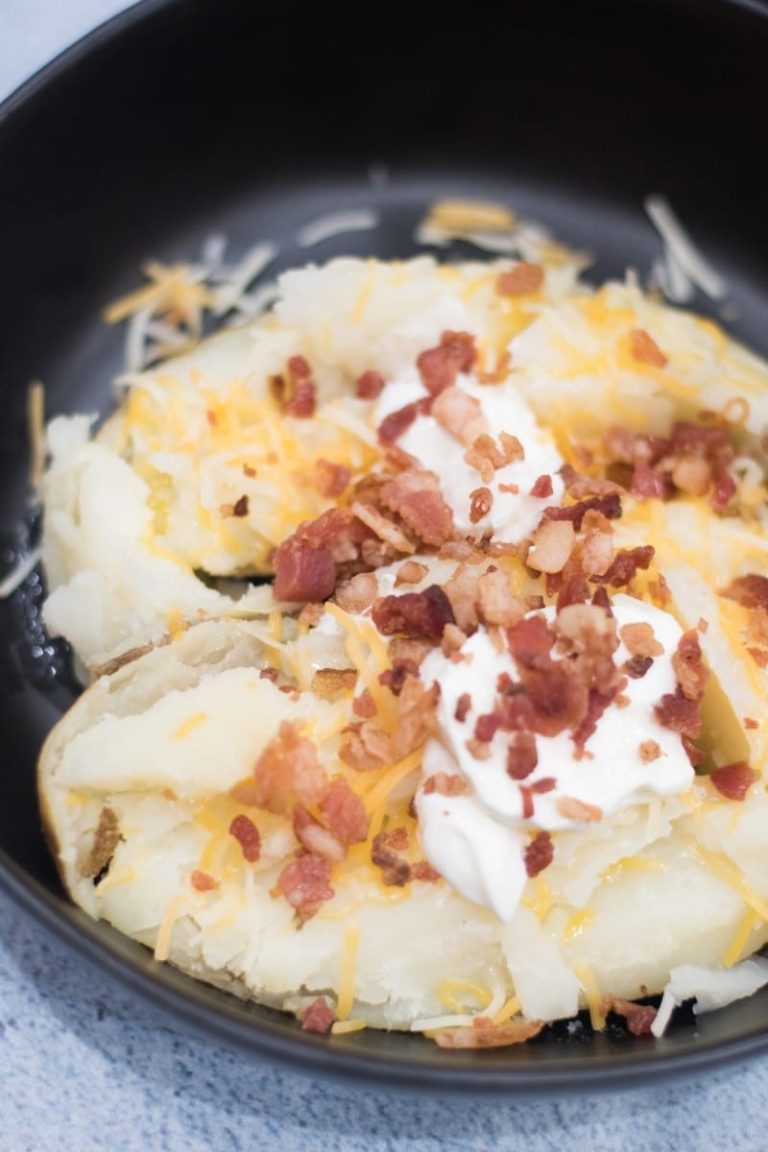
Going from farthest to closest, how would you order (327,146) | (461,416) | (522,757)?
1. (327,146)
2. (461,416)
3. (522,757)

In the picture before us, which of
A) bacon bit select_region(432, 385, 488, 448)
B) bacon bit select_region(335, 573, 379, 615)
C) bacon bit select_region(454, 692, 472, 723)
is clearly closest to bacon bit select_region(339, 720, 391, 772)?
bacon bit select_region(454, 692, 472, 723)

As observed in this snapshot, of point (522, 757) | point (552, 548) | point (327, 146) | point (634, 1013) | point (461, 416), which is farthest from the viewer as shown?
point (327, 146)

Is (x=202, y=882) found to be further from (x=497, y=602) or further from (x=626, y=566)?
(x=626, y=566)

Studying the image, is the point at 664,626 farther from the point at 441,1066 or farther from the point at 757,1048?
the point at 441,1066

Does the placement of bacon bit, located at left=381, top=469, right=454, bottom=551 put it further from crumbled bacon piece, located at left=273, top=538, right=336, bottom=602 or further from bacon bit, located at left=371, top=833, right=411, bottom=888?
bacon bit, located at left=371, top=833, right=411, bottom=888

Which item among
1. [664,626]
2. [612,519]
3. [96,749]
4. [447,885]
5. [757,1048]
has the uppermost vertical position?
[96,749]

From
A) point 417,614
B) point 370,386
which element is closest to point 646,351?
point 370,386

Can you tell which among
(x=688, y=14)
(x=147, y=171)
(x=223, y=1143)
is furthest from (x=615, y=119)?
(x=223, y=1143)
